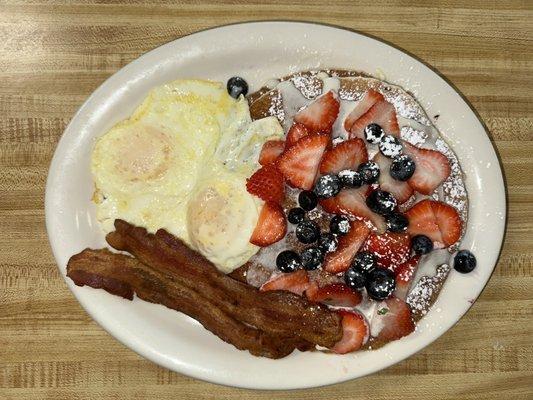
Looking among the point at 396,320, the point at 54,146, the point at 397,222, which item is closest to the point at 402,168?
the point at 397,222

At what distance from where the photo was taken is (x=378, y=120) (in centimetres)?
219

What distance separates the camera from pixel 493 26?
2498 millimetres

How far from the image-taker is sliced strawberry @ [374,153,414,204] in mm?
2166

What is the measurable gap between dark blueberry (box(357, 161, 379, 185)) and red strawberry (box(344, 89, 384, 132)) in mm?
172

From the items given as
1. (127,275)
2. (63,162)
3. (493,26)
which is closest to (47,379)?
(127,275)

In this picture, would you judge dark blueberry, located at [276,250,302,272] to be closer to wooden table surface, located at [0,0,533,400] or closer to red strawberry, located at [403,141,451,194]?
red strawberry, located at [403,141,451,194]

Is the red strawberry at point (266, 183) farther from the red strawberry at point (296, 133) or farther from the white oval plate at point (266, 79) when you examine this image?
the white oval plate at point (266, 79)

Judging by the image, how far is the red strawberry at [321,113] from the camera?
2.20m

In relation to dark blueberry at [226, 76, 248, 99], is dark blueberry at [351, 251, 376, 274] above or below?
below

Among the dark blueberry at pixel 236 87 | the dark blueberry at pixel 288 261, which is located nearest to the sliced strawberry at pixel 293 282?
the dark blueberry at pixel 288 261

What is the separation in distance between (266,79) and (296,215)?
22.4 inches

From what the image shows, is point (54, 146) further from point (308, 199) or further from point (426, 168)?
point (426, 168)

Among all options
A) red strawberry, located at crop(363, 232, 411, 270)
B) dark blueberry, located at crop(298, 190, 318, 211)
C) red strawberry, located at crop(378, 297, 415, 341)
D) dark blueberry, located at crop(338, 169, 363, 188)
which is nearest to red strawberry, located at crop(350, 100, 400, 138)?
dark blueberry, located at crop(338, 169, 363, 188)

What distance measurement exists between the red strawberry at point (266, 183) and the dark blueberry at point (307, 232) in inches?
5.4
